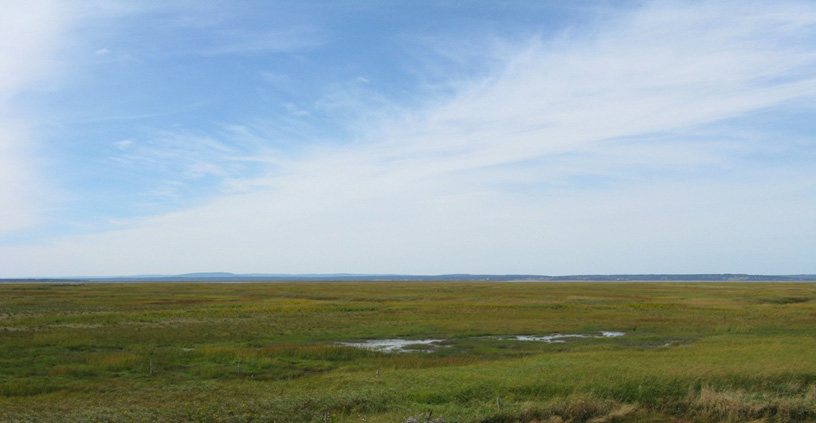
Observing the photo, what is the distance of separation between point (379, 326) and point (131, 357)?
2243 cm

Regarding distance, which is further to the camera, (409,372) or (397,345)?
(397,345)

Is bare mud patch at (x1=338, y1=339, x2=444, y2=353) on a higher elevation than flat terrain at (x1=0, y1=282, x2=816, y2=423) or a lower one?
lower

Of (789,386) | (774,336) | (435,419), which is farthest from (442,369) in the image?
(774,336)

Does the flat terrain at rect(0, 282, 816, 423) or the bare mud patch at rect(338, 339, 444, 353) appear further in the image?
the bare mud patch at rect(338, 339, 444, 353)

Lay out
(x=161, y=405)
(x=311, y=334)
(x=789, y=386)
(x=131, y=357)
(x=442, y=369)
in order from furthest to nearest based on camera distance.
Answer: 1. (x=311, y=334)
2. (x=131, y=357)
3. (x=442, y=369)
4. (x=789, y=386)
5. (x=161, y=405)

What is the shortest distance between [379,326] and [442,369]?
22.2 metres

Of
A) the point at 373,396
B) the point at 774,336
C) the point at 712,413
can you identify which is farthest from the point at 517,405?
the point at 774,336

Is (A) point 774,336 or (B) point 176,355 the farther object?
(A) point 774,336

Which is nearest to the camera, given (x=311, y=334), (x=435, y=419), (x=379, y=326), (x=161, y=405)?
(x=435, y=419)

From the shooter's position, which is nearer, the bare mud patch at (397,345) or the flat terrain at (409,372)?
the flat terrain at (409,372)

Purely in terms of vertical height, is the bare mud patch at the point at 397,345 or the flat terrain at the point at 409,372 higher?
the flat terrain at the point at 409,372

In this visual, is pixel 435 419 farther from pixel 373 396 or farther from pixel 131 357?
pixel 131 357

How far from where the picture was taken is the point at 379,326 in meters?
48.6

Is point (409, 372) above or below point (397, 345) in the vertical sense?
above
